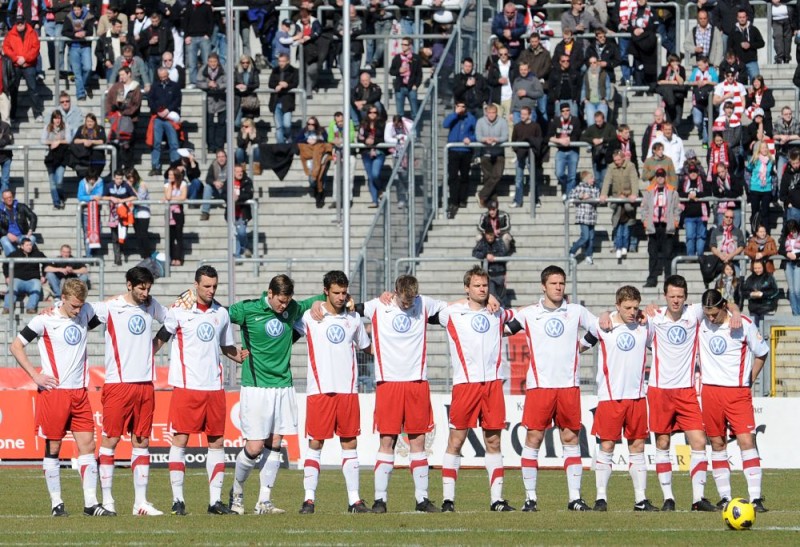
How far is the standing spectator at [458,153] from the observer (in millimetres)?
32594

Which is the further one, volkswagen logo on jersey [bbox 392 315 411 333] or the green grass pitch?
volkswagen logo on jersey [bbox 392 315 411 333]

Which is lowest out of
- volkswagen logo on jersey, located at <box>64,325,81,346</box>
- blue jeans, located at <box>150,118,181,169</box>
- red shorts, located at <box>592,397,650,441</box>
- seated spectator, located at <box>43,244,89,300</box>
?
red shorts, located at <box>592,397,650,441</box>

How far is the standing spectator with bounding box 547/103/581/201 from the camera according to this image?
106 feet

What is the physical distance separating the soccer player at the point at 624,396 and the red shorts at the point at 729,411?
76 centimetres

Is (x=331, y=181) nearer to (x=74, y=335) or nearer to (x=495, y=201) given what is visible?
(x=495, y=201)

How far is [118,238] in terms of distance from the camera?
3284cm

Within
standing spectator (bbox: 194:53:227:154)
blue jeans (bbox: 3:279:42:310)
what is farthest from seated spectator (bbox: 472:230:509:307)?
blue jeans (bbox: 3:279:42:310)

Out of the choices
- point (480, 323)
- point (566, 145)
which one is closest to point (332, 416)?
point (480, 323)

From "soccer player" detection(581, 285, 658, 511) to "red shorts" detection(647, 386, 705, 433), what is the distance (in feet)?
0.65

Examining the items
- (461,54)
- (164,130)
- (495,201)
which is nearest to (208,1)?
(164,130)

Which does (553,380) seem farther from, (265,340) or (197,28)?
(197,28)

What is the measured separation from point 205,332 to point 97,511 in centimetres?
226

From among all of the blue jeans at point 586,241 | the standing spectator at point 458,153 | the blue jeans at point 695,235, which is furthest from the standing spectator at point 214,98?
the blue jeans at point 695,235

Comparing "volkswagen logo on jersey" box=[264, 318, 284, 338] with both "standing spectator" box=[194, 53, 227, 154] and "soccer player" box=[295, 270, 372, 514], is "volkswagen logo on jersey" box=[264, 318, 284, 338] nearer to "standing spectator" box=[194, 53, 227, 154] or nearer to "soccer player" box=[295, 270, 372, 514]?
"soccer player" box=[295, 270, 372, 514]
